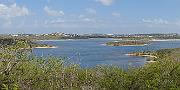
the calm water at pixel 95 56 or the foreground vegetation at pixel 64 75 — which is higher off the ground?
the foreground vegetation at pixel 64 75

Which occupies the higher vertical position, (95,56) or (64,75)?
(64,75)

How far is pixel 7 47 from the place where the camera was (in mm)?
14453

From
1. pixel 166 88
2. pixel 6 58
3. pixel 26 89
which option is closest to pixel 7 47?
pixel 6 58

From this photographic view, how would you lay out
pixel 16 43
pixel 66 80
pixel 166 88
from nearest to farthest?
1. pixel 16 43
2. pixel 166 88
3. pixel 66 80

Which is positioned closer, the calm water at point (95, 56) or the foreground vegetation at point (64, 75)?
the foreground vegetation at point (64, 75)

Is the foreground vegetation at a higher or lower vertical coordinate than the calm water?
higher

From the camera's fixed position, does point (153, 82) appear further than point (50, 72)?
No

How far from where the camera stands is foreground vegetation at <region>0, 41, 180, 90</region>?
1439 centimetres

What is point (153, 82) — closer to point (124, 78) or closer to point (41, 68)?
point (124, 78)

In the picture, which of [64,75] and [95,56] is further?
[95,56]

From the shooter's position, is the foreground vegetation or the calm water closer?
the foreground vegetation

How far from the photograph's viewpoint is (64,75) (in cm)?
1788

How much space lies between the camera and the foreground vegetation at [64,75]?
1439cm

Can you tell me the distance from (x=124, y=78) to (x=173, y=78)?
74.2 inches
